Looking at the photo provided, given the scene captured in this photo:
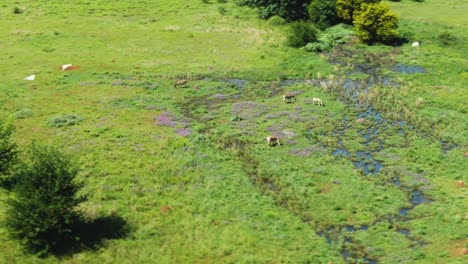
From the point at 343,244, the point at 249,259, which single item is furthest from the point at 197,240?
the point at 343,244

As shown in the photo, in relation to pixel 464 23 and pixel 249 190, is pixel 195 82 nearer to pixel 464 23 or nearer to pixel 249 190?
pixel 249 190

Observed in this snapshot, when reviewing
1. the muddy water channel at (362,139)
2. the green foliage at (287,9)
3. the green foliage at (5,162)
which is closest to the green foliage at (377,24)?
the muddy water channel at (362,139)

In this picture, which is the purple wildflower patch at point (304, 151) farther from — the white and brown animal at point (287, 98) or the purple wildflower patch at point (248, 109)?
the white and brown animal at point (287, 98)

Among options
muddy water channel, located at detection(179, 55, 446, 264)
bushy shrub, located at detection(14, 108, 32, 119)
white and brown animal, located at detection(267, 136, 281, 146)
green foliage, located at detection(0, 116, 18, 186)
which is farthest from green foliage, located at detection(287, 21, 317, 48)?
green foliage, located at detection(0, 116, 18, 186)

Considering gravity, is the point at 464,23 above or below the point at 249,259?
above

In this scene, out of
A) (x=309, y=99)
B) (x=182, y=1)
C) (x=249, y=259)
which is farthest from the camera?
(x=182, y=1)

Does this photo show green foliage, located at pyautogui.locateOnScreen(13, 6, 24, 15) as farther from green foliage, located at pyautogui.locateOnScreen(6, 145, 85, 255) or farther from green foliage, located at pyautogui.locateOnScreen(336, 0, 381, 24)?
green foliage, located at pyautogui.locateOnScreen(6, 145, 85, 255)

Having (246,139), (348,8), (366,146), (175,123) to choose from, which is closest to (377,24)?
(348,8)
